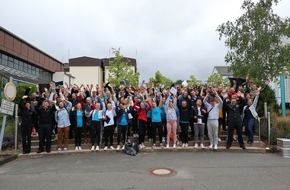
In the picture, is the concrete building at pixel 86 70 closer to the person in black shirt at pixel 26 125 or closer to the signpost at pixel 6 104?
the person in black shirt at pixel 26 125

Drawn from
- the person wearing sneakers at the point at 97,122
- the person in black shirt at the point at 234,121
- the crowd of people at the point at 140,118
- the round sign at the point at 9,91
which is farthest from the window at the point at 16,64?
the person in black shirt at the point at 234,121

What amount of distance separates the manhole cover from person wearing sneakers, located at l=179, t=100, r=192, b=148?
3125mm

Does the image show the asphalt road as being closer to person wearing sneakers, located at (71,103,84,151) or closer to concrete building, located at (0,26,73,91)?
person wearing sneakers, located at (71,103,84,151)

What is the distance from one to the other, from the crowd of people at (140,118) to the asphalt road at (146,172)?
2.76ft

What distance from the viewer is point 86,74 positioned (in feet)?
203

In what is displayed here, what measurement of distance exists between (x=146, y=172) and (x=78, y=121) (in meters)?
4.14

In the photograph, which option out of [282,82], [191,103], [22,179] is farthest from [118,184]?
[282,82]

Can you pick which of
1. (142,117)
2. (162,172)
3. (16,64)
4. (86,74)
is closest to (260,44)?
(142,117)

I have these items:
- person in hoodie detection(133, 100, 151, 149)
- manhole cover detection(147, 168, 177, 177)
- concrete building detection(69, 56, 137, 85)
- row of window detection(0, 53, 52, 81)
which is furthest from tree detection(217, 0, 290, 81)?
concrete building detection(69, 56, 137, 85)

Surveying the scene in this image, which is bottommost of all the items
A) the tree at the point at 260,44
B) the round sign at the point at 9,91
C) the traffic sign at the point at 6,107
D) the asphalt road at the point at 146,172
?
the asphalt road at the point at 146,172

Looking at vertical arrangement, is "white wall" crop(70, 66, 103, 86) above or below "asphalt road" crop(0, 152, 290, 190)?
above

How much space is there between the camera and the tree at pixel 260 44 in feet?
57.9

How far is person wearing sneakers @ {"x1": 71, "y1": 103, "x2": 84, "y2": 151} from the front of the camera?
37.7 ft

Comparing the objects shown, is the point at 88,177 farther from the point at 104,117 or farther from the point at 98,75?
the point at 98,75
